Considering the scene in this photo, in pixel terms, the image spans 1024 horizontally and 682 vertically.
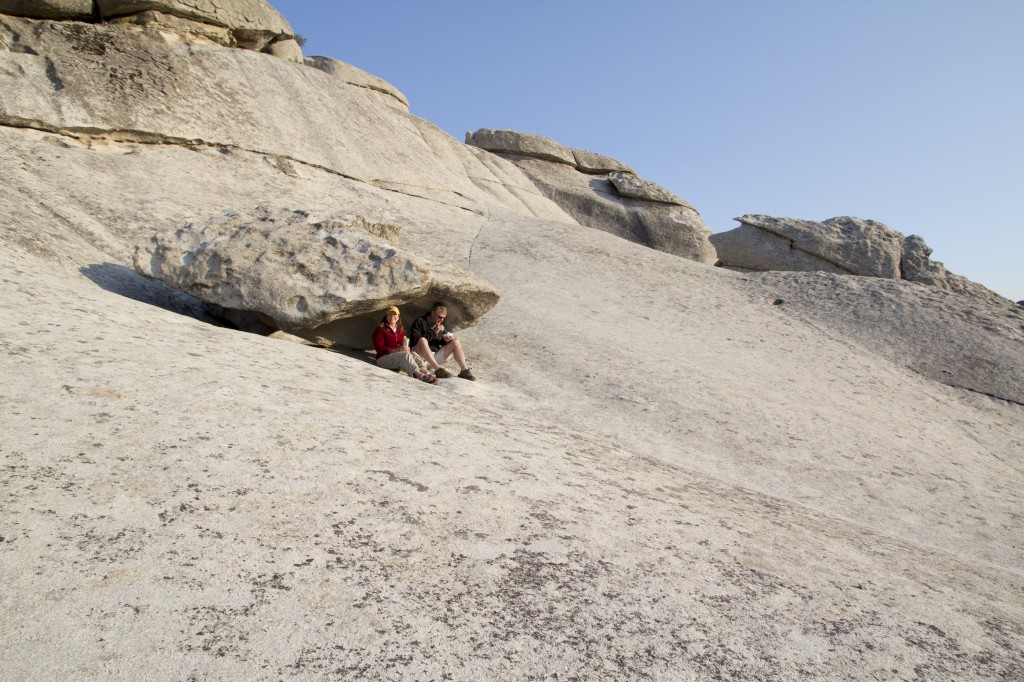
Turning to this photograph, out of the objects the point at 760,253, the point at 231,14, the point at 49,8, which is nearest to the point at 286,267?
the point at 49,8

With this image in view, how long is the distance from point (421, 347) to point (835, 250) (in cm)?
1389

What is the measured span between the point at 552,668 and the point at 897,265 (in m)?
16.7

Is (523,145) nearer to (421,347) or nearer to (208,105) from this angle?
(208,105)

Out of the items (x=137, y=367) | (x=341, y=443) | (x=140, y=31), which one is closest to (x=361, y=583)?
(x=341, y=443)

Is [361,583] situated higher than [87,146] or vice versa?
[87,146]

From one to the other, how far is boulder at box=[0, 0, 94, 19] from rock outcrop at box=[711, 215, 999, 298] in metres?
15.0

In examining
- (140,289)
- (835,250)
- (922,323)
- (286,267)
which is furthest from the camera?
(835,250)

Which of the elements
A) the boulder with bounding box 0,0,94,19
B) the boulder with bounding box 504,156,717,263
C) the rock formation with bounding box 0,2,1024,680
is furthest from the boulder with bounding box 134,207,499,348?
the boulder with bounding box 504,156,717,263

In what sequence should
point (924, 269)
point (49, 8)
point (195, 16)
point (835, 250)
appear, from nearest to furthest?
point (49, 8) → point (195, 16) → point (924, 269) → point (835, 250)

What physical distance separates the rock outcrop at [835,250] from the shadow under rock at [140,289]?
1318 centimetres

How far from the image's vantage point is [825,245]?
679 inches

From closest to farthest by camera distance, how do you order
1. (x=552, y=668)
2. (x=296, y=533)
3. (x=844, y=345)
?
1. (x=552, y=668)
2. (x=296, y=533)
3. (x=844, y=345)

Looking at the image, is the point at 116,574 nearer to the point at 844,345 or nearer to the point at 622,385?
the point at 622,385

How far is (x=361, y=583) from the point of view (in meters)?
2.48
